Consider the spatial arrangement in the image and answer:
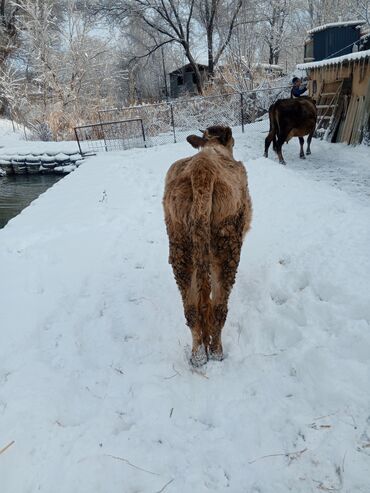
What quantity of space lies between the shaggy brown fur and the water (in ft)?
22.8

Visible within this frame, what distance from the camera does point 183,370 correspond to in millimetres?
2566

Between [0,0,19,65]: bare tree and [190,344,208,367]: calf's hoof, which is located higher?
[0,0,19,65]: bare tree

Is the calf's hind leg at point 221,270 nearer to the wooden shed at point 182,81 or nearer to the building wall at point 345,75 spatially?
the building wall at point 345,75

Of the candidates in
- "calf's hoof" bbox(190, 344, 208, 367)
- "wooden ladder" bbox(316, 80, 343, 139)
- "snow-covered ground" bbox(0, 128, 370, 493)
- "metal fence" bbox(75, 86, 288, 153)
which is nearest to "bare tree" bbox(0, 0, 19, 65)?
"metal fence" bbox(75, 86, 288, 153)

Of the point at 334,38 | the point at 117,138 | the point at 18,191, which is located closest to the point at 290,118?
the point at 117,138

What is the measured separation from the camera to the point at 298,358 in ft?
7.88

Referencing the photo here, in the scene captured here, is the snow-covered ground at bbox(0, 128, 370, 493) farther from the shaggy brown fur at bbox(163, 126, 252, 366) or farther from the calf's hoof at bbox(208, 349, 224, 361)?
the shaggy brown fur at bbox(163, 126, 252, 366)

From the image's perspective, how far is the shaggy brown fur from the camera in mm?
2264

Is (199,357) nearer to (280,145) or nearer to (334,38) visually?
(280,145)

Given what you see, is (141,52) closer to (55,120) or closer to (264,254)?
(55,120)

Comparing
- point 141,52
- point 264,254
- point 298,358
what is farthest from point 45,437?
point 141,52

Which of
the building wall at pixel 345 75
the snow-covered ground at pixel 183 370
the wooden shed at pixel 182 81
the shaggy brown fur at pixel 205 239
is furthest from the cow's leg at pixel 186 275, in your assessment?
the wooden shed at pixel 182 81

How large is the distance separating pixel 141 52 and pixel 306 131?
27.9m

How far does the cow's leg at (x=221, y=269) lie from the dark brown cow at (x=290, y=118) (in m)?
6.28
